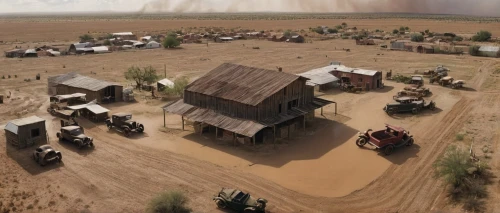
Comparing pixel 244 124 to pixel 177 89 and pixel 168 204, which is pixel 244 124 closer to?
pixel 168 204

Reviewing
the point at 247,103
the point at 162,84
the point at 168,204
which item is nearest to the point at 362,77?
the point at 162,84

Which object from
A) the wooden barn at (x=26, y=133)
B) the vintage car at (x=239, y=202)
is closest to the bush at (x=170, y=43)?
the wooden barn at (x=26, y=133)

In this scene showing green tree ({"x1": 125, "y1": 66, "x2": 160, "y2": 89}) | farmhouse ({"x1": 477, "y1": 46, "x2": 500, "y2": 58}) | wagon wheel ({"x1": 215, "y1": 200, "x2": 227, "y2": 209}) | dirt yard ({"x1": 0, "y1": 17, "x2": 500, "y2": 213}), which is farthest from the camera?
farmhouse ({"x1": 477, "y1": 46, "x2": 500, "y2": 58})

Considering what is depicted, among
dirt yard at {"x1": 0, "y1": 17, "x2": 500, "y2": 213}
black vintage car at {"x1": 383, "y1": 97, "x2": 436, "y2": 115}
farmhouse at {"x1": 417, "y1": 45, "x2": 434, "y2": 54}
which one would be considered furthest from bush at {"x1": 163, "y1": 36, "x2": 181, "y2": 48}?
black vintage car at {"x1": 383, "y1": 97, "x2": 436, "y2": 115}

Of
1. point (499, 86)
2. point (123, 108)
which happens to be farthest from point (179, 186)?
point (499, 86)

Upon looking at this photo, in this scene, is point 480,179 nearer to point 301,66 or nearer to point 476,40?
point 301,66

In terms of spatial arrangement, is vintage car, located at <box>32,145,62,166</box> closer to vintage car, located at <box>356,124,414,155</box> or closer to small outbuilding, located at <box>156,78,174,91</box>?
small outbuilding, located at <box>156,78,174,91</box>
